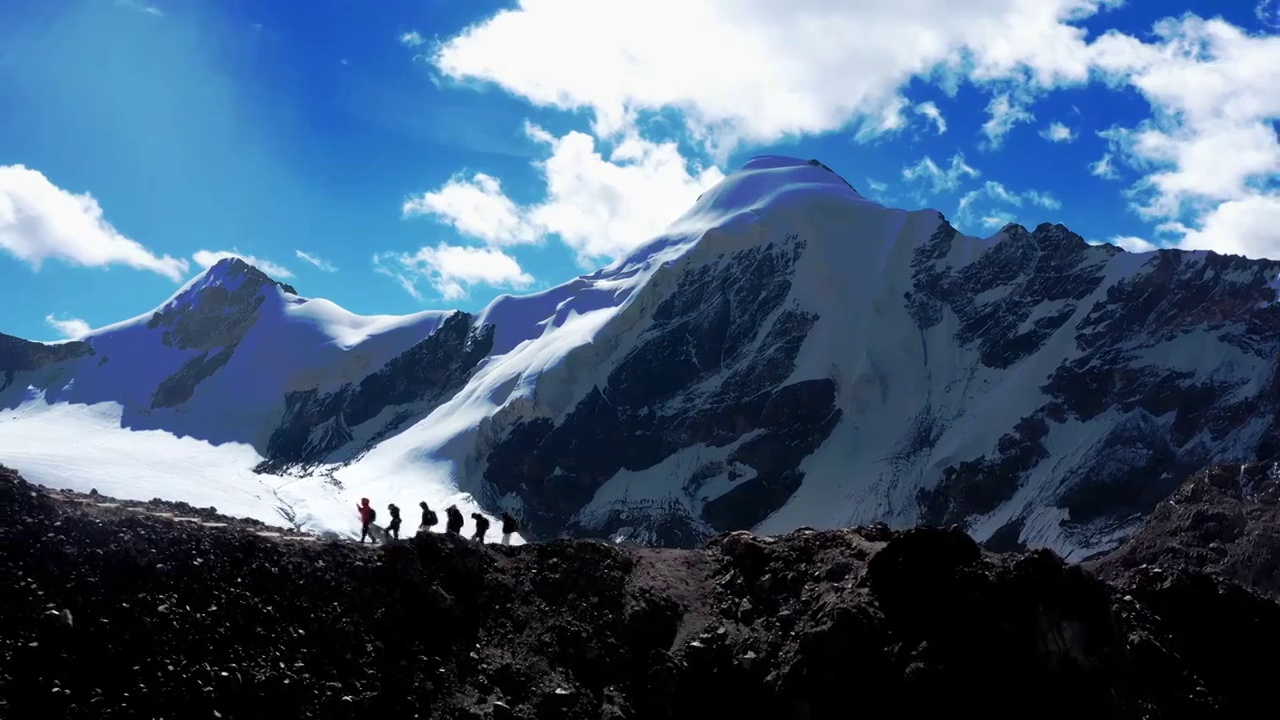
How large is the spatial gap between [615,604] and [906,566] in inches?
292

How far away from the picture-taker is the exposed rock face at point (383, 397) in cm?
17875

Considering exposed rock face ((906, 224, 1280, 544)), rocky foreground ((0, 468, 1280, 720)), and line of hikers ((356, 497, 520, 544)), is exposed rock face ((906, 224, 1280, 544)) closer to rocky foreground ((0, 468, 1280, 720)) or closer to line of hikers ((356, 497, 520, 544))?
line of hikers ((356, 497, 520, 544))

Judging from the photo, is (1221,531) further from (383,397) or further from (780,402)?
(383,397)

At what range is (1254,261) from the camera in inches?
5502

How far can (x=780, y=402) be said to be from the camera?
159m

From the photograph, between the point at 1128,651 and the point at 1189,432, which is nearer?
the point at 1128,651

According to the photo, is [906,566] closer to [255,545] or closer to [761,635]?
[761,635]

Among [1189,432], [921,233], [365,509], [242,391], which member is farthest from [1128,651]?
[242,391]

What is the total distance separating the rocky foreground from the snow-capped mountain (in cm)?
7344

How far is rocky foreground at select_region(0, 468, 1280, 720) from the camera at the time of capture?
86.1 feet

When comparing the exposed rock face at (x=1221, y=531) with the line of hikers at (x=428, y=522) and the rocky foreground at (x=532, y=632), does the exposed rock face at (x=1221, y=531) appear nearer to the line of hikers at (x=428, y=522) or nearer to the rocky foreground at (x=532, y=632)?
the rocky foreground at (x=532, y=632)

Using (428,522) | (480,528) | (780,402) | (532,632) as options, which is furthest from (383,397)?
(532,632)

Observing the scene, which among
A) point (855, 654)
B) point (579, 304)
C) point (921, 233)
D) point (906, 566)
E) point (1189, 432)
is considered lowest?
point (855, 654)

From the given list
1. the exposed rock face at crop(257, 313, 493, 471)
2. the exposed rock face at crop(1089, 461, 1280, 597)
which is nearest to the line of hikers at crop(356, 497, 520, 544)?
the exposed rock face at crop(1089, 461, 1280, 597)
